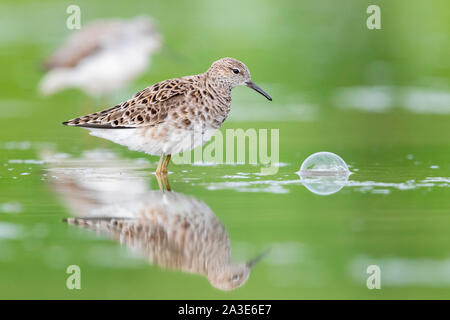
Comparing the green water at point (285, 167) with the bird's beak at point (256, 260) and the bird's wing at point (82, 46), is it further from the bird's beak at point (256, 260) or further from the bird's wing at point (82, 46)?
the bird's wing at point (82, 46)

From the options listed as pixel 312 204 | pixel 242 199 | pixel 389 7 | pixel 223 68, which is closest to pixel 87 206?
pixel 242 199

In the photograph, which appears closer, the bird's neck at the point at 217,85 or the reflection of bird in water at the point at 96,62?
the bird's neck at the point at 217,85

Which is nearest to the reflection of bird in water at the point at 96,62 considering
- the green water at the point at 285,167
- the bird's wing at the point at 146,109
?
the green water at the point at 285,167

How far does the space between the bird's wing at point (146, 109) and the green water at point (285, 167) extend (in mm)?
527

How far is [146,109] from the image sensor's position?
9773 millimetres

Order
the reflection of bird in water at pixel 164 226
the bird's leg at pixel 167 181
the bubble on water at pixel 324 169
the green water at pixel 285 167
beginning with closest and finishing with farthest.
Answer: the green water at pixel 285 167
the reflection of bird in water at pixel 164 226
the bird's leg at pixel 167 181
the bubble on water at pixel 324 169

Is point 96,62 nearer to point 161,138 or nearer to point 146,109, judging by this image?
point 146,109

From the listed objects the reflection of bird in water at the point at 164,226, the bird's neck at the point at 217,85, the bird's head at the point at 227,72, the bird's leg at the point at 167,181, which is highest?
the bird's head at the point at 227,72

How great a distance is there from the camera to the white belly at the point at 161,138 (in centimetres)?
967

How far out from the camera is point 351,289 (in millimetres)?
6156

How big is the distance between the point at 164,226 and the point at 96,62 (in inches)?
379

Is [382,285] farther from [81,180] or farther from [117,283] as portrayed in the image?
[81,180]

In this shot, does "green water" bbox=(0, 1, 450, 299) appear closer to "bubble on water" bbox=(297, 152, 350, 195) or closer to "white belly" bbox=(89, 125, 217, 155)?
"bubble on water" bbox=(297, 152, 350, 195)

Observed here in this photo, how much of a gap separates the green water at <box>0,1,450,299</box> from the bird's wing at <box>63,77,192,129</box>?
53 cm
